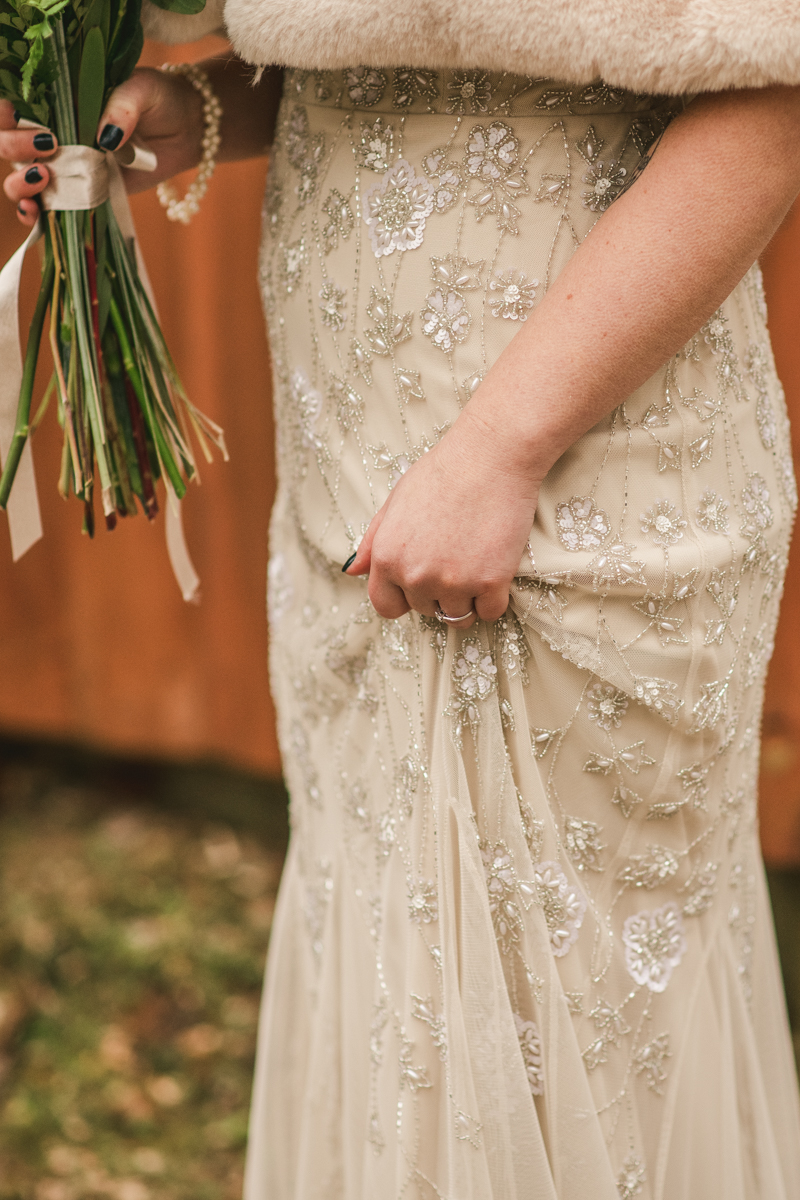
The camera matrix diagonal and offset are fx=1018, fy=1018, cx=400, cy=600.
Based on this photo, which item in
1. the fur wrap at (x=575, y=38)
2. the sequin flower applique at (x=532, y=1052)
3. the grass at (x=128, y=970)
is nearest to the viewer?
the fur wrap at (x=575, y=38)

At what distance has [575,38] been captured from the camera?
765 mm

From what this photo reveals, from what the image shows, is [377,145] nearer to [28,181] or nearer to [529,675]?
[28,181]

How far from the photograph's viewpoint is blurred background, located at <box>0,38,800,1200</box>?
1.89 metres

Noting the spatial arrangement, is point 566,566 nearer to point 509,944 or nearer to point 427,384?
point 427,384

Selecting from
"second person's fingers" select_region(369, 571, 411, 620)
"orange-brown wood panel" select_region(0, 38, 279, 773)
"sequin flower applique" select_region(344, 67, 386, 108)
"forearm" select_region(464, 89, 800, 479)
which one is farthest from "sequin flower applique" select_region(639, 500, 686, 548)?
"orange-brown wood panel" select_region(0, 38, 279, 773)

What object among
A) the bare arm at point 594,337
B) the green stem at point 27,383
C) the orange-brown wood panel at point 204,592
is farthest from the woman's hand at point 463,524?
the orange-brown wood panel at point 204,592

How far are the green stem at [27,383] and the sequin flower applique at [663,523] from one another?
0.62m

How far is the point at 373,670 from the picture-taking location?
1036 millimetres

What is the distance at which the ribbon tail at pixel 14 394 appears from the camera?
3.39ft

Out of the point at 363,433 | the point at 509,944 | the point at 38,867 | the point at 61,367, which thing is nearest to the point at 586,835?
the point at 509,944

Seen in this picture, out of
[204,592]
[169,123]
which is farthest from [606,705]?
[204,592]

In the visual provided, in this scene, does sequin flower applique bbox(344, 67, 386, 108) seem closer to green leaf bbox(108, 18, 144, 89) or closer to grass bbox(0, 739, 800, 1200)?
green leaf bbox(108, 18, 144, 89)

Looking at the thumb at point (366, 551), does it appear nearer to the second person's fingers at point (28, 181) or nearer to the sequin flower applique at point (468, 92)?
the sequin flower applique at point (468, 92)

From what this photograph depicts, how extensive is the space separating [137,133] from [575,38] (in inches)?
22.1
